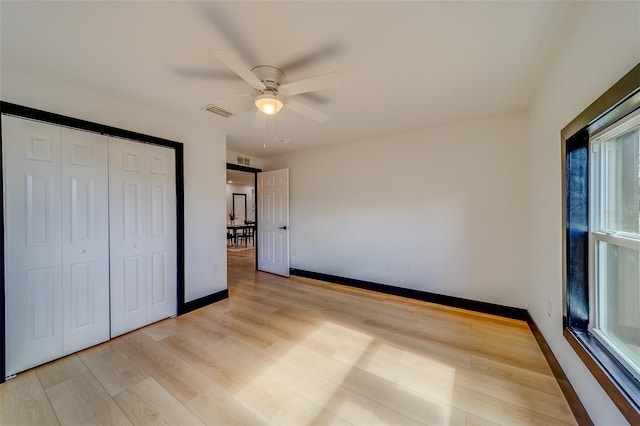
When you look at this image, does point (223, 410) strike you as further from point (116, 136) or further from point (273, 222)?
point (273, 222)

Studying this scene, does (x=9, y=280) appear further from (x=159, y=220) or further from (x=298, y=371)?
(x=298, y=371)

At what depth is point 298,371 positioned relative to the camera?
1854 mm

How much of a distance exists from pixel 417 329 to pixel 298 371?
4.35 ft

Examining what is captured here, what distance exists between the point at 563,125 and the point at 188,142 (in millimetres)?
3509

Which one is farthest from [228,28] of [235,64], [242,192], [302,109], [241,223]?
[242,192]

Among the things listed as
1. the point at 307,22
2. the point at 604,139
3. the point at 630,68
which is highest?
the point at 307,22

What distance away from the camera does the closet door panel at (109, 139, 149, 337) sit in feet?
7.64

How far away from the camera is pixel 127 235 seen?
2.43 metres

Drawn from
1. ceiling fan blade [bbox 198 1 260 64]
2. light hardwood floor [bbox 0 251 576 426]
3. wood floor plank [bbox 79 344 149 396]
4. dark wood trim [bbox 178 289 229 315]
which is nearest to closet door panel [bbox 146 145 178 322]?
dark wood trim [bbox 178 289 229 315]

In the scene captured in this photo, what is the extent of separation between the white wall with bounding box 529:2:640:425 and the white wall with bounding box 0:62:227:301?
3.42 metres

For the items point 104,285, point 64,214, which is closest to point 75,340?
point 104,285

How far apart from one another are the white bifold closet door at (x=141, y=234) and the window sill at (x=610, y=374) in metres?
3.48

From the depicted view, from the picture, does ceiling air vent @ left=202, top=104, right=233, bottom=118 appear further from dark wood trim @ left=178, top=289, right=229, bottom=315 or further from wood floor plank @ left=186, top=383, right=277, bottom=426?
wood floor plank @ left=186, top=383, right=277, bottom=426

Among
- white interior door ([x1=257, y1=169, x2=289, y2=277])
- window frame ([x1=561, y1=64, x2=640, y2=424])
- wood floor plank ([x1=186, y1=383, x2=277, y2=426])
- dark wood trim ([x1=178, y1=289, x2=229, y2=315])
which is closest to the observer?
window frame ([x1=561, y1=64, x2=640, y2=424])
